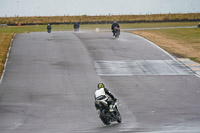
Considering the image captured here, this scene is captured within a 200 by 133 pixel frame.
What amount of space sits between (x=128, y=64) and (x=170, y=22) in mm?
55429

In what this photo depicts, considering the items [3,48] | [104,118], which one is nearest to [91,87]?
[104,118]

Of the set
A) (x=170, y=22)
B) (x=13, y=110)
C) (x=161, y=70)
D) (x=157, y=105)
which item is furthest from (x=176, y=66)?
(x=170, y=22)

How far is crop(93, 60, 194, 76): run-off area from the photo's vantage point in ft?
98.5

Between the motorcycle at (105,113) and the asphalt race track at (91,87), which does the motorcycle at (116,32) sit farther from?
the motorcycle at (105,113)

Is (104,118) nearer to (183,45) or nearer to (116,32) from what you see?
(183,45)

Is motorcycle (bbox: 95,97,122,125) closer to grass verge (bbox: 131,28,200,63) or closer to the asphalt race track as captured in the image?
the asphalt race track

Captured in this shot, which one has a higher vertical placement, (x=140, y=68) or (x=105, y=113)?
(x=105, y=113)

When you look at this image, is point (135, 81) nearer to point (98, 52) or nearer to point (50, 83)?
point (50, 83)

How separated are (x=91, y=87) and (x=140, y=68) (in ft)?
21.3

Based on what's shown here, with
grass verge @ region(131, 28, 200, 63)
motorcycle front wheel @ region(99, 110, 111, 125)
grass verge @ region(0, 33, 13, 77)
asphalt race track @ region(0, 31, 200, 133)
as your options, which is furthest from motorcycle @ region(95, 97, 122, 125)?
grass verge @ region(131, 28, 200, 63)

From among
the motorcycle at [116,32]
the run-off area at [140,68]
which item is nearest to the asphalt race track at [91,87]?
the run-off area at [140,68]

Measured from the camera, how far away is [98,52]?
122 ft

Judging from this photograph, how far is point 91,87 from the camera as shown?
84.9 feet

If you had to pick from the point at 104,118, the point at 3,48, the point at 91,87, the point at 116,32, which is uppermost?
the point at 116,32
